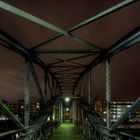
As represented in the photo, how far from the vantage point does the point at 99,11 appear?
8016mm

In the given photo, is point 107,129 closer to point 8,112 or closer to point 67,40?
point 8,112

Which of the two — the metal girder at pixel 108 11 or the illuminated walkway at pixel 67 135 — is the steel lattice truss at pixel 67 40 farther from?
the illuminated walkway at pixel 67 135

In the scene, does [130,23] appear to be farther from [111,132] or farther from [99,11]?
[111,132]

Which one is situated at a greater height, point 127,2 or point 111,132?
point 127,2

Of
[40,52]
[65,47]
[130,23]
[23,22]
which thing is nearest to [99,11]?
[130,23]

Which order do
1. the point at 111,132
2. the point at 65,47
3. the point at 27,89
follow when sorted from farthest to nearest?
the point at 65,47 < the point at 27,89 < the point at 111,132

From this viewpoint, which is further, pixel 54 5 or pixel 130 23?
pixel 130 23

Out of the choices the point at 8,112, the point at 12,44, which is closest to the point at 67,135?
the point at 8,112

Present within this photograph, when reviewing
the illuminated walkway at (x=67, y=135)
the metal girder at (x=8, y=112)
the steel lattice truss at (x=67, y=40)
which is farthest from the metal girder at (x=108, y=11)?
the illuminated walkway at (x=67, y=135)

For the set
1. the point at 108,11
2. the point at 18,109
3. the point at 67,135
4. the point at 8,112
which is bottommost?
the point at 67,135

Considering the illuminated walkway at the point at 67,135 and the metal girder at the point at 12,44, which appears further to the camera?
the illuminated walkway at the point at 67,135

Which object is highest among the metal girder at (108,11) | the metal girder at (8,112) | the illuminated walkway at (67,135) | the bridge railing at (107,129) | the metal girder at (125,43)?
the metal girder at (108,11)

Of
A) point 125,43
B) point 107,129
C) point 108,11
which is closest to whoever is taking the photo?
point 108,11

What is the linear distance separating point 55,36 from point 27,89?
9.13ft
